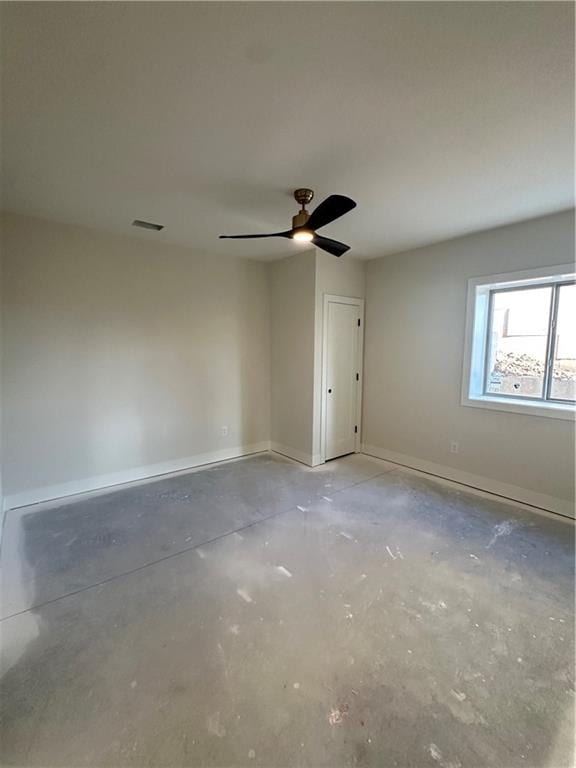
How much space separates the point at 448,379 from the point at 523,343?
2.45 feet

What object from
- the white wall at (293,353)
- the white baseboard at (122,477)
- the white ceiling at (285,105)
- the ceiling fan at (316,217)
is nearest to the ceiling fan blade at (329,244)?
the ceiling fan at (316,217)

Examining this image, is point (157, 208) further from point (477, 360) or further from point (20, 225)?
point (477, 360)

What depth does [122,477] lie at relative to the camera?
11.8ft

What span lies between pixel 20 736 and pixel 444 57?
10.0 ft

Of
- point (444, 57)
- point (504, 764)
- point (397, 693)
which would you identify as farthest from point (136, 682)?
point (444, 57)

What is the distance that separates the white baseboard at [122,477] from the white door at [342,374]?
1066mm

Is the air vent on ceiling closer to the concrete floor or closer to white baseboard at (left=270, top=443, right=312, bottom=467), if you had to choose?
the concrete floor

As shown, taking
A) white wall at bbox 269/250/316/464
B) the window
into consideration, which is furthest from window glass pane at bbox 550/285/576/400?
white wall at bbox 269/250/316/464

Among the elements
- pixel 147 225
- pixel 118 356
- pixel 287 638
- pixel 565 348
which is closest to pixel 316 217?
pixel 147 225

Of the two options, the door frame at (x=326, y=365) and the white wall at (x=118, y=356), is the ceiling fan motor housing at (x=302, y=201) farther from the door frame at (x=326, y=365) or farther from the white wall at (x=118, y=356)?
the white wall at (x=118, y=356)

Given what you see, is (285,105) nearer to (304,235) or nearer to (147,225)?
(304,235)

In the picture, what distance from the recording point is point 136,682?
4.88ft

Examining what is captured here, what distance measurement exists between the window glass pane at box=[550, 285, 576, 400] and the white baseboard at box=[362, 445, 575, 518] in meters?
0.92

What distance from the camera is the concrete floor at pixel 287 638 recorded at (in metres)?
1.28
